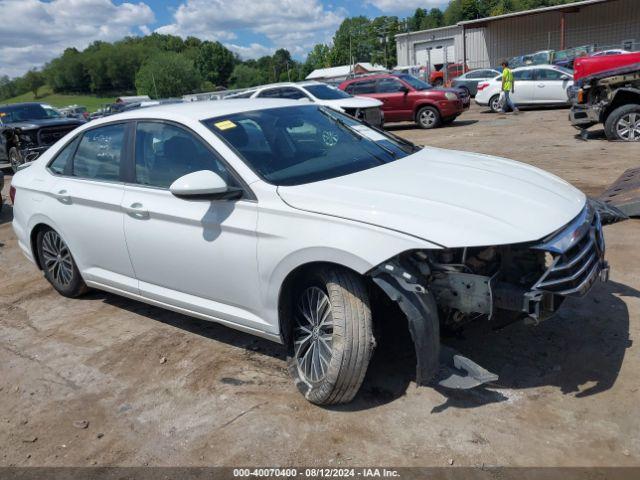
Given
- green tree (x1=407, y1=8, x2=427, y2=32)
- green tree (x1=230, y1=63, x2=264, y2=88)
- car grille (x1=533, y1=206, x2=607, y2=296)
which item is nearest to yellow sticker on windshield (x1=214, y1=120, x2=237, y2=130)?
car grille (x1=533, y1=206, x2=607, y2=296)

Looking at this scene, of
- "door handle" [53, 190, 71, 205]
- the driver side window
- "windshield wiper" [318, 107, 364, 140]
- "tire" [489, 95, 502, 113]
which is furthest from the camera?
"tire" [489, 95, 502, 113]

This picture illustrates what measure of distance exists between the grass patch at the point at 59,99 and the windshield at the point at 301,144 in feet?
388

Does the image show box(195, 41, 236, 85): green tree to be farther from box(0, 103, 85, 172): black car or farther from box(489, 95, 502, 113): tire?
box(0, 103, 85, 172): black car

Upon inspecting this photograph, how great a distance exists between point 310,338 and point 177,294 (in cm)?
109

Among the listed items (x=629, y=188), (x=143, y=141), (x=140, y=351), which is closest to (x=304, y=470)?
(x=140, y=351)

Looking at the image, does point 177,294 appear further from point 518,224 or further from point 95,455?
point 518,224

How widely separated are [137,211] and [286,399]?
1.64 metres

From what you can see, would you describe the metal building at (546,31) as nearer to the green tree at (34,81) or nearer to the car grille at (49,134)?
the car grille at (49,134)

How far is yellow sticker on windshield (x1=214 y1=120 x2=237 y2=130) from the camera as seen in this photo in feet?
12.5

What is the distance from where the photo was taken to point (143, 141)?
13.7 ft

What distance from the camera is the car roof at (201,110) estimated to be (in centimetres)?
398

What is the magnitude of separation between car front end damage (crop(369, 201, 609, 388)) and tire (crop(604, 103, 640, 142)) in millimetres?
8874

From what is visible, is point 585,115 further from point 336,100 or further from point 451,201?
point 451,201

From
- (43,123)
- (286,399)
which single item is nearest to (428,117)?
(43,123)
